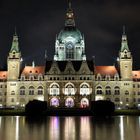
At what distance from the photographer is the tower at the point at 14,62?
459ft

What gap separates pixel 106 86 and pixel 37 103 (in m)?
51.5

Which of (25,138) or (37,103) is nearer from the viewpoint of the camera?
(25,138)

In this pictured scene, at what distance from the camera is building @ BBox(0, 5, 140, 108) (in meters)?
134

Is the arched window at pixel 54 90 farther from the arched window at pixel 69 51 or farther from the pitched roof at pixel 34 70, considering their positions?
the arched window at pixel 69 51

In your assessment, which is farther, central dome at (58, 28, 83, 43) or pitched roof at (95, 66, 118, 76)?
central dome at (58, 28, 83, 43)

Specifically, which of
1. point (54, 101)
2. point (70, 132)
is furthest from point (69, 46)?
point (70, 132)

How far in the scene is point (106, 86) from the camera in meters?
137

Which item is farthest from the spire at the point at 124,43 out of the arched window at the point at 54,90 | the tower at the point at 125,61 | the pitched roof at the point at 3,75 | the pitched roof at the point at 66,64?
the pitched roof at the point at 3,75

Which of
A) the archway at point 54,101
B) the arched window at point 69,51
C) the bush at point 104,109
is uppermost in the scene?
the arched window at point 69,51

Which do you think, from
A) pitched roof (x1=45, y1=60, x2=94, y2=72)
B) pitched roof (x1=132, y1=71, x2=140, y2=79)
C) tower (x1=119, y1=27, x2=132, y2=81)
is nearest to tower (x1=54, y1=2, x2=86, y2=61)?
pitched roof (x1=45, y1=60, x2=94, y2=72)

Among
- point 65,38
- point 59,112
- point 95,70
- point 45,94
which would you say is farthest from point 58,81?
point 59,112

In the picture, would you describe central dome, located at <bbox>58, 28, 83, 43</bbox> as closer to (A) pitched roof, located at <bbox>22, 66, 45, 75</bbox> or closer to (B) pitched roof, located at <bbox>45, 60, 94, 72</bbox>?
(B) pitched roof, located at <bbox>45, 60, 94, 72</bbox>

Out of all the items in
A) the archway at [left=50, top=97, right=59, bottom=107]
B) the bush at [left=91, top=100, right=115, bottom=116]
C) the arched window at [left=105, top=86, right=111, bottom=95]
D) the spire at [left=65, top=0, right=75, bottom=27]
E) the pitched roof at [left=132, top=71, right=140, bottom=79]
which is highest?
the spire at [left=65, top=0, right=75, bottom=27]

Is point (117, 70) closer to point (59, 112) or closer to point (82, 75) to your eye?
point (82, 75)
